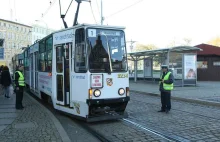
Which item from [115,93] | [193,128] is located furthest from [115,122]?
[193,128]

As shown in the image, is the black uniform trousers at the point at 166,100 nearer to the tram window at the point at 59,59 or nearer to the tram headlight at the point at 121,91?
the tram headlight at the point at 121,91

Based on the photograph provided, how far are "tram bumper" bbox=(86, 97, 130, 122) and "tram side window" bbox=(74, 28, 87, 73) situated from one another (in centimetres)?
108

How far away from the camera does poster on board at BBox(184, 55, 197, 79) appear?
21500mm

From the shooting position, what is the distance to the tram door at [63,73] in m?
9.68

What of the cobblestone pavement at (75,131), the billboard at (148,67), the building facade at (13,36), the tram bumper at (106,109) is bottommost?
the cobblestone pavement at (75,131)

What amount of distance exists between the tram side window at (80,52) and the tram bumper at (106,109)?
1085mm

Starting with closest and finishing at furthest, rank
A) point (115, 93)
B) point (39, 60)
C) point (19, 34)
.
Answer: point (115, 93) < point (39, 60) < point (19, 34)

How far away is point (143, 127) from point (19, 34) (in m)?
110

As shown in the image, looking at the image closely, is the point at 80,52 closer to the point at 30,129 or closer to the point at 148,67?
the point at 30,129

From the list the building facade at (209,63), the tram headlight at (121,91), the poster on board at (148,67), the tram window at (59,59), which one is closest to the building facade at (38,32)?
the poster on board at (148,67)

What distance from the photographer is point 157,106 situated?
12.4 metres

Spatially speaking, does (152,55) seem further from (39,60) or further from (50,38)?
(50,38)

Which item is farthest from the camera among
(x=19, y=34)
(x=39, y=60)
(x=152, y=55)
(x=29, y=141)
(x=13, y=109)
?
(x=19, y=34)

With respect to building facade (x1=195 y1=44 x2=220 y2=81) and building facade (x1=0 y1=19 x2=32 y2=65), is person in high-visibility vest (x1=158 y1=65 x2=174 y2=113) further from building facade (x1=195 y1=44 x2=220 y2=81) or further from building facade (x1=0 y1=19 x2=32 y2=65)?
building facade (x1=0 y1=19 x2=32 y2=65)
